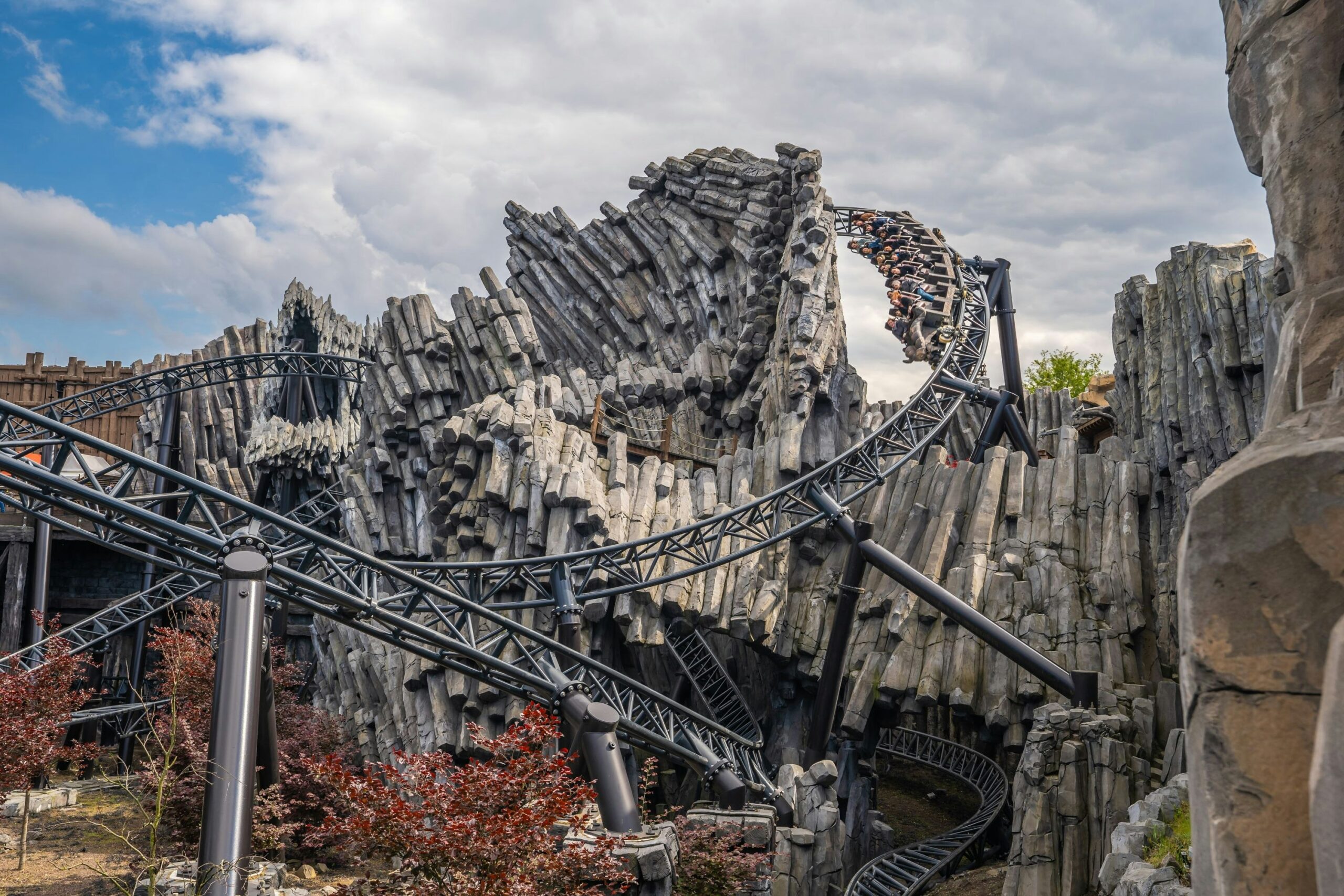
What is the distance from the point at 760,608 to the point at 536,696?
3.89 m

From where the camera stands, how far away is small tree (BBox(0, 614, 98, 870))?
12.6 metres

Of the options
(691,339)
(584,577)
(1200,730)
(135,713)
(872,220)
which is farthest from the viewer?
(691,339)

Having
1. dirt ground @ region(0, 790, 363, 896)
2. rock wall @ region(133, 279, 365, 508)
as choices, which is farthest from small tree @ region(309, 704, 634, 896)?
rock wall @ region(133, 279, 365, 508)

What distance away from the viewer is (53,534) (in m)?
22.4

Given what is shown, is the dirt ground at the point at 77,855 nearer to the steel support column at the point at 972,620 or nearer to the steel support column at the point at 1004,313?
the steel support column at the point at 972,620

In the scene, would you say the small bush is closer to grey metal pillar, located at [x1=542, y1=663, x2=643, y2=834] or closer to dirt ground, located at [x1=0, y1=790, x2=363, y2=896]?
grey metal pillar, located at [x1=542, y1=663, x2=643, y2=834]

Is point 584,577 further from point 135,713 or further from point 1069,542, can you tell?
point 135,713

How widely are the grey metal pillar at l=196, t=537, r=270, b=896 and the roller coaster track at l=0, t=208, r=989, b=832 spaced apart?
1045 millimetres

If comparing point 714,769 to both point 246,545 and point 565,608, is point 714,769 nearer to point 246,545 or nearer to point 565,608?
point 565,608

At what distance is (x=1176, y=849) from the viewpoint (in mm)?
6613

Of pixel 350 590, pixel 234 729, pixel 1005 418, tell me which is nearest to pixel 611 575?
pixel 350 590

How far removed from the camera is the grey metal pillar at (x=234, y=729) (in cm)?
703

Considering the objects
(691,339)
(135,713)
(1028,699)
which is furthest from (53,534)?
(1028,699)

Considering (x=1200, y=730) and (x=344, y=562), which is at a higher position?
(x=344, y=562)
